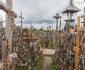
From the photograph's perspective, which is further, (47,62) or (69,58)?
(47,62)

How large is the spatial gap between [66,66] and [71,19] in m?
2.66

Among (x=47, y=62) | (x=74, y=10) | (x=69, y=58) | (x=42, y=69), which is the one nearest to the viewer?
(x=69, y=58)

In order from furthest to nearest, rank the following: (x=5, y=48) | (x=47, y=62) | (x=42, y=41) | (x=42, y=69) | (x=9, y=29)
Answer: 1. (x=42, y=41)
2. (x=47, y=62)
3. (x=42, y=69)
4. (x=9, y=29)
5. (x=5, y=48)

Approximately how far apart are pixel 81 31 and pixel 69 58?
1.25 m

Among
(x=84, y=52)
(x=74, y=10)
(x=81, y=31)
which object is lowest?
(x=84, y=52)

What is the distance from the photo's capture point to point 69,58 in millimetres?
10406

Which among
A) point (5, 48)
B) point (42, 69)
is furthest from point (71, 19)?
point (5, 48)

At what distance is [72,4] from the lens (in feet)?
44.1

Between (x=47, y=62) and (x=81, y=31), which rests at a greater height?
(x=81, y=31)

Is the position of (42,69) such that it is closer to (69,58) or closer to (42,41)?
(69,58)

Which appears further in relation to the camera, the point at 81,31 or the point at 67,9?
the point at 67,9

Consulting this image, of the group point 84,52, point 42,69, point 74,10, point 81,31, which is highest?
point 74,10

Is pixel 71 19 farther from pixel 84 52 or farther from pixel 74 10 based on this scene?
pixel 84 52

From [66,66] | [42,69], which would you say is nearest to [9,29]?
[66,66]
